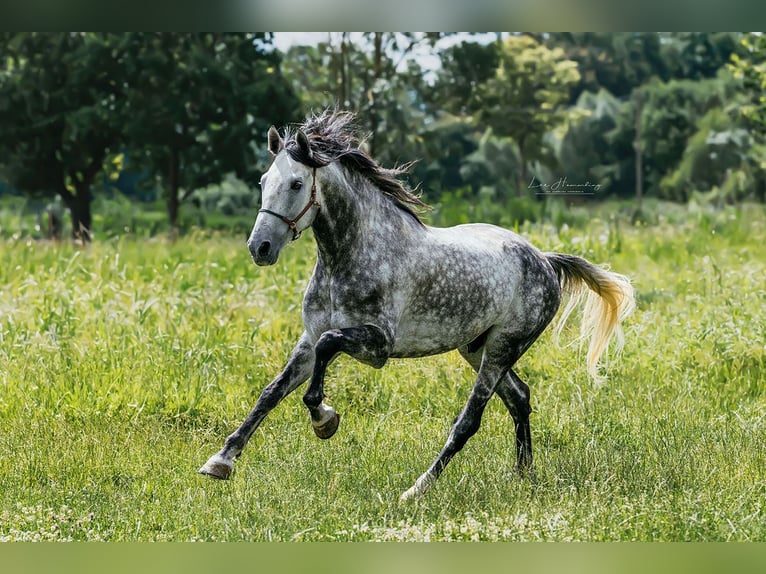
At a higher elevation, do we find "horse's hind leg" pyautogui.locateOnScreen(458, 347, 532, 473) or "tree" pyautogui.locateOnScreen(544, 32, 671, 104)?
"horse's hind leg" pyautogui.locateOnScreen(458, 347, 532, 473)

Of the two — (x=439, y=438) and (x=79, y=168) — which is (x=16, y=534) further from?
(x=79, y=168)

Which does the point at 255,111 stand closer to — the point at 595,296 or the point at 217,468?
the point at 595,296

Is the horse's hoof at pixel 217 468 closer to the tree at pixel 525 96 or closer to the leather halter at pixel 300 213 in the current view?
the leather halter at pixel 300 213

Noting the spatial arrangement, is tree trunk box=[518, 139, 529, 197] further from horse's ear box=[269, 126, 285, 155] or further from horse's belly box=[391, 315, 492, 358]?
horse's ear box=[269, 126, 285, 155]

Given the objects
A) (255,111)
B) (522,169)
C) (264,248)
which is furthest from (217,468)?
(522,169)

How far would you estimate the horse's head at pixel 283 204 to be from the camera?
4797 millimetres

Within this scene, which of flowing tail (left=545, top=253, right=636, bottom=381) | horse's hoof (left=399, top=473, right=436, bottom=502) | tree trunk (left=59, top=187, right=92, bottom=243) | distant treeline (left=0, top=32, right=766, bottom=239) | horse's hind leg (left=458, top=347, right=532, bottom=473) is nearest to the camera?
horse's hoof (left=399, top=473, right=436, bottom=502)

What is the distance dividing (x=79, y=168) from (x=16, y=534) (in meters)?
15.5

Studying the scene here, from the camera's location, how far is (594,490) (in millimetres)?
5453

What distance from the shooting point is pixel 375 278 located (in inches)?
203

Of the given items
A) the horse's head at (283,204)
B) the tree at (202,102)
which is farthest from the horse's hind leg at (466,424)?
the tree at (202,102)

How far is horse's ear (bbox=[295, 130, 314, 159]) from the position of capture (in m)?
4.92

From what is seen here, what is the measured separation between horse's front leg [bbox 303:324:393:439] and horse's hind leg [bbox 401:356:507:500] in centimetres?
62

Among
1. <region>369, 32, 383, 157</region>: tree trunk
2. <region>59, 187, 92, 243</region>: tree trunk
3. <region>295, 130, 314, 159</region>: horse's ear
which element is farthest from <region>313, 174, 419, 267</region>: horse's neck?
<region>59, 187, 92, 243</region>: tree trunk
